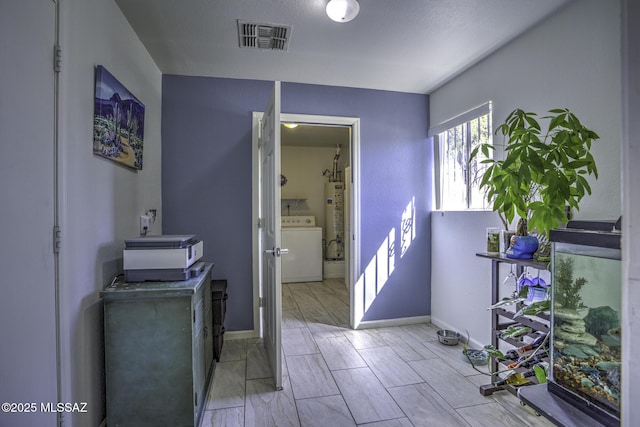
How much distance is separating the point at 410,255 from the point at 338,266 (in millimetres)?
2401

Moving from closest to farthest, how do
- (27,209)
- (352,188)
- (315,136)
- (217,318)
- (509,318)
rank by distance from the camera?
(27,209) → (509,318) → (217,318) → (352,188) → (315,136)

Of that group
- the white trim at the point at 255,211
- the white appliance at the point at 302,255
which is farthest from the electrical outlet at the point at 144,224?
the white appliance at the point at 302,255

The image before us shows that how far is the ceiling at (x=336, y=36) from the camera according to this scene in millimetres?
1969

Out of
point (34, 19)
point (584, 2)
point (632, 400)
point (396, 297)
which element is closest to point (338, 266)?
point (396, 297)

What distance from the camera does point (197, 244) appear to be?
2158 mm

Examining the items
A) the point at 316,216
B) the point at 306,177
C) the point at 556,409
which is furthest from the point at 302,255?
the point at 556,409

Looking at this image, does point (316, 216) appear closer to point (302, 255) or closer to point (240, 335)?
point (302, 255)

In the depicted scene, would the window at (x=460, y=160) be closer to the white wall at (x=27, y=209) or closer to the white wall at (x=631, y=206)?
the white wall at (x=631, y=206)

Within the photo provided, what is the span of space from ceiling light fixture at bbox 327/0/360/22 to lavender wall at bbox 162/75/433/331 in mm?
1200

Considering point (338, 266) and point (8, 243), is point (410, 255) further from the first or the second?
point (8, 243)

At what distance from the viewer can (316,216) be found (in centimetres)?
628

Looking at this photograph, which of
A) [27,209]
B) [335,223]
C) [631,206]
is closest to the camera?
[631,206]

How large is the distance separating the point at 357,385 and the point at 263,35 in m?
2.55

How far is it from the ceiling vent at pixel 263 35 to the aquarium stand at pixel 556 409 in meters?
2.34
